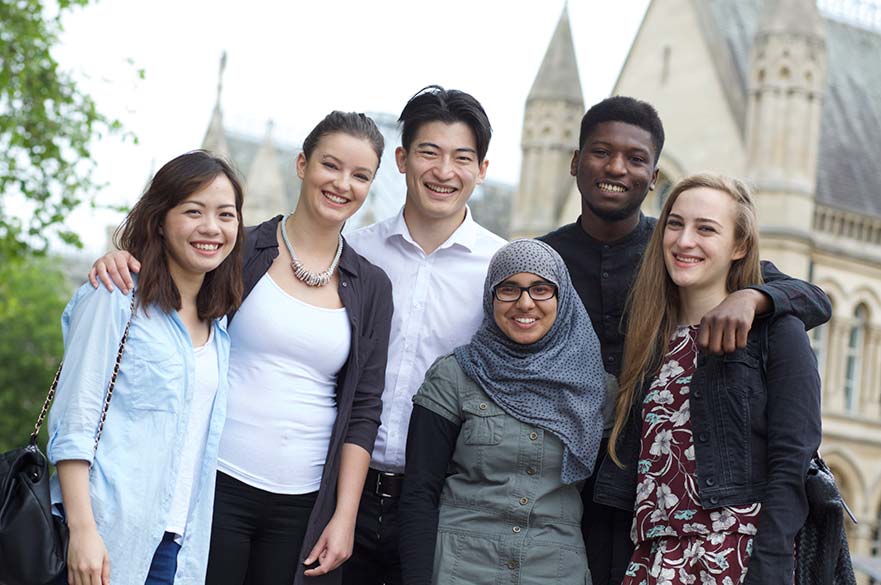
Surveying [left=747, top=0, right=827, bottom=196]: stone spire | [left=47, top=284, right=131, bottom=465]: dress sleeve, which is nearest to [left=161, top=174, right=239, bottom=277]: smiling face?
[left=47, top=284, right=131, bottom=465]: dress sleeve

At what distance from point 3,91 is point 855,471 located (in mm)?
20992

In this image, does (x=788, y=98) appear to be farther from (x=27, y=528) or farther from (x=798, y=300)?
(x=27, y=528)

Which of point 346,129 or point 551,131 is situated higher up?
point 551,131

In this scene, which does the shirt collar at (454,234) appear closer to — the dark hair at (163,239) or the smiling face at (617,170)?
the smiling face at (617,170)

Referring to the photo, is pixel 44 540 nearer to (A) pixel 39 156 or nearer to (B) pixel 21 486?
(B) pixel 21 486

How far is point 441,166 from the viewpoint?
531 centimetres

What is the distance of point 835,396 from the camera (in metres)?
30.4

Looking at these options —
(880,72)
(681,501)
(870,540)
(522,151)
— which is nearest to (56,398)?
(681,501)

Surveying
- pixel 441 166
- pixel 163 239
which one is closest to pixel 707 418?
pixel 441 166

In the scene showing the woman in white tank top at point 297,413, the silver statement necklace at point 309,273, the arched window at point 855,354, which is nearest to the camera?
the woman in white tank top at point 297,413

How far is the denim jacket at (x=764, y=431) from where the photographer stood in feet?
13.9

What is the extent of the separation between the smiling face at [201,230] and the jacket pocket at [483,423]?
101 cm

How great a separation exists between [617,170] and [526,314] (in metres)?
1.05

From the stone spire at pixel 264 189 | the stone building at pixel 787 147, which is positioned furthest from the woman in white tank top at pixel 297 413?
the stone spire at pixel 264 189
